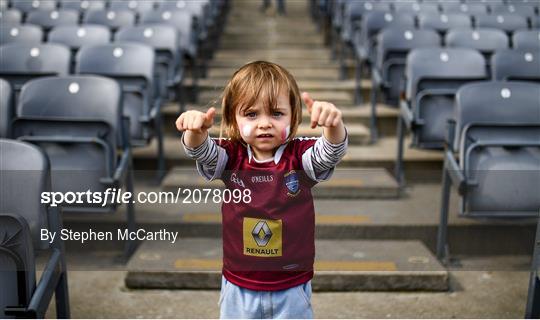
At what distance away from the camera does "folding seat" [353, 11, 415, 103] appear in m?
5.16

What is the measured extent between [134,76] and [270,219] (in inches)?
101

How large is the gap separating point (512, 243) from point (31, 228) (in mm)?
1521

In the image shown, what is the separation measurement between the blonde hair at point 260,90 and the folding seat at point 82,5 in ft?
17.6

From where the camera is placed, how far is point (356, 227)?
116 inches

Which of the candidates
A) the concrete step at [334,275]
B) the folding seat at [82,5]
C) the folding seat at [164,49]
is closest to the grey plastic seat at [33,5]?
the folding seat at [82,5]

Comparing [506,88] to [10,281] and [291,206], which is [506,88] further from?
[10,281]

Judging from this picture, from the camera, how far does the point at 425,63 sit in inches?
155

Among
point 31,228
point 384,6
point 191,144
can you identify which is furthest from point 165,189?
point 384,6

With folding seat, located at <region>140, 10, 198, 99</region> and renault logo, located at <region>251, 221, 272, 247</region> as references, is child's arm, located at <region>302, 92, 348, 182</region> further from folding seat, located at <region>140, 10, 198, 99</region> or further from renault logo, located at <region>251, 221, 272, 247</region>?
folding seat, located at <region>140, 10, 198, 99</region>

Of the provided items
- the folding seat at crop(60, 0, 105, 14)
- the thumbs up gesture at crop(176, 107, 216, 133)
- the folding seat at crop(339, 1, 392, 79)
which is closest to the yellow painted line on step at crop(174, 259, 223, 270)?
the thumbs up gesture at crop(176, 107, 216, 133)

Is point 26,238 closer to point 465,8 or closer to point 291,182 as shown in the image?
point 291,182

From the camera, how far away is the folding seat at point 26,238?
1.57m

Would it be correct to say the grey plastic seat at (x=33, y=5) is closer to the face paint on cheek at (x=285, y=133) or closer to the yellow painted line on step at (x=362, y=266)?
the yellow painted line on step at (x=362, y=266)

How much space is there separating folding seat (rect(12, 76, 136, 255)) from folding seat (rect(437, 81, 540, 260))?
1425 millimetres
